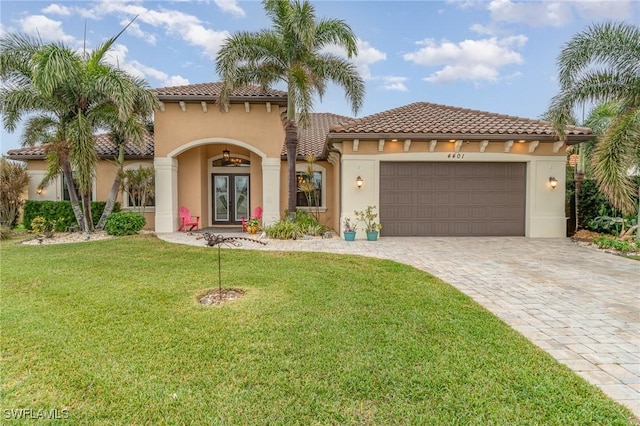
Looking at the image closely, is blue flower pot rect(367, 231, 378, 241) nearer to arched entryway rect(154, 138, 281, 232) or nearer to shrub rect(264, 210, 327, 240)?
shrub rect(264, 210, 327, 240)

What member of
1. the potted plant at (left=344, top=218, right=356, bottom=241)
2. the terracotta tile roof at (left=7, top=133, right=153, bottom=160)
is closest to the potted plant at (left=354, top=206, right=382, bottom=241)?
the potted plant at (left=344, top=218, right=356, bottom=241)

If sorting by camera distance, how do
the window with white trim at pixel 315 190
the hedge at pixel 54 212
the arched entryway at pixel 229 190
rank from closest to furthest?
1. the hedge at pixel 54 212
2. the window with white trim at pixel 315 190
3. the arched entryway at pixel 229 190

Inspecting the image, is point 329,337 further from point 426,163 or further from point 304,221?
point 426,163

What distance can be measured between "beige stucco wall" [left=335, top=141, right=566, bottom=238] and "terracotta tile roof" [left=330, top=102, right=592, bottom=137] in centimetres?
55

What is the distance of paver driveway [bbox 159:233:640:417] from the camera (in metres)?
3.29

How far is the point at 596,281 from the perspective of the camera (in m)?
6.12

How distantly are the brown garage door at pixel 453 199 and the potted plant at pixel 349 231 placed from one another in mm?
1236

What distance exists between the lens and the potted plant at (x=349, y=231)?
11.2m

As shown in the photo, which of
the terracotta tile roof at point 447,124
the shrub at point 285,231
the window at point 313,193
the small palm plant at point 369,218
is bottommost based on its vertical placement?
the shrub at point 285,231

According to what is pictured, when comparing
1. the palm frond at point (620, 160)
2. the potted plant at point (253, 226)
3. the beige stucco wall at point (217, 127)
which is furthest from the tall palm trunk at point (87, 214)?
the palm frond at point (620, 160)

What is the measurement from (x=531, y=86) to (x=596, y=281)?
11.7 m

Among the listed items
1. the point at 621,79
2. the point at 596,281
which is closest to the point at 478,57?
the point at 621,79

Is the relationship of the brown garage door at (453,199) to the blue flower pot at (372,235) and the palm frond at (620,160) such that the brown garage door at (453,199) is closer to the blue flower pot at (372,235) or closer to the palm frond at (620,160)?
the blue flower pot at (372,235)

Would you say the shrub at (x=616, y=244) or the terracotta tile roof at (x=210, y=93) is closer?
the shrub at (x=616, y=244)
